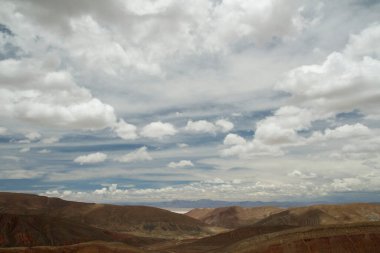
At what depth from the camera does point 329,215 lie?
179 meters

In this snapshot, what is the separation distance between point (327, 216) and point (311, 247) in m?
110

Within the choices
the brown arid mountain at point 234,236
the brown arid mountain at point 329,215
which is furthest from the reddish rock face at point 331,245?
the brown arid mountain at point 329,215

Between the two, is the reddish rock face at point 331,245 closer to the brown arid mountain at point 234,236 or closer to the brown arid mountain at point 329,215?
the brown arid mountain at point 234,236

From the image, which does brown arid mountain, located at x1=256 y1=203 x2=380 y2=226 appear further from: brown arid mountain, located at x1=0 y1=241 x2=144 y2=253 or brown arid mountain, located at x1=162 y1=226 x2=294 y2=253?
brown arid mountain, located at x1=0 y1=241 x2=144 y2=253

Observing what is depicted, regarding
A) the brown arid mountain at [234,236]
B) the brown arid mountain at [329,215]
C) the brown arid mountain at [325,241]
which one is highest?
the brown arid mountain at [329,215]

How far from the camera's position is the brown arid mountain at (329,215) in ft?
566

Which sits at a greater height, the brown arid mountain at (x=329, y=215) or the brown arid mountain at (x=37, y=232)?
the brown arid mountain at (x=329, y=215)

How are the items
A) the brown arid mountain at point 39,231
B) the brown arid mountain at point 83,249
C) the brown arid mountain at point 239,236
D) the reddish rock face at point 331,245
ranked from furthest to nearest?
the brown arid mountain at point 39,231 < the brown arid mountain at point 83,249 < the brown arid mountain at point 239,236 < the reddish rock face at point 331,245

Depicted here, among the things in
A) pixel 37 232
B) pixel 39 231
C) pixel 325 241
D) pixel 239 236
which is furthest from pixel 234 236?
pixel 325 241

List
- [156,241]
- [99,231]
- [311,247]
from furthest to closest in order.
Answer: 1. [156,241]
2. [99,231]
3. [311,247]

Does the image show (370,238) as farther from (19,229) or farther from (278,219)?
(278,219)

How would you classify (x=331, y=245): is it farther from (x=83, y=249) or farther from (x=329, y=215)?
(x=329, y=215)

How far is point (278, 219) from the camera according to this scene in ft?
639

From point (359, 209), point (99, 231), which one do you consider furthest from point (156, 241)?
point (359, 209)
